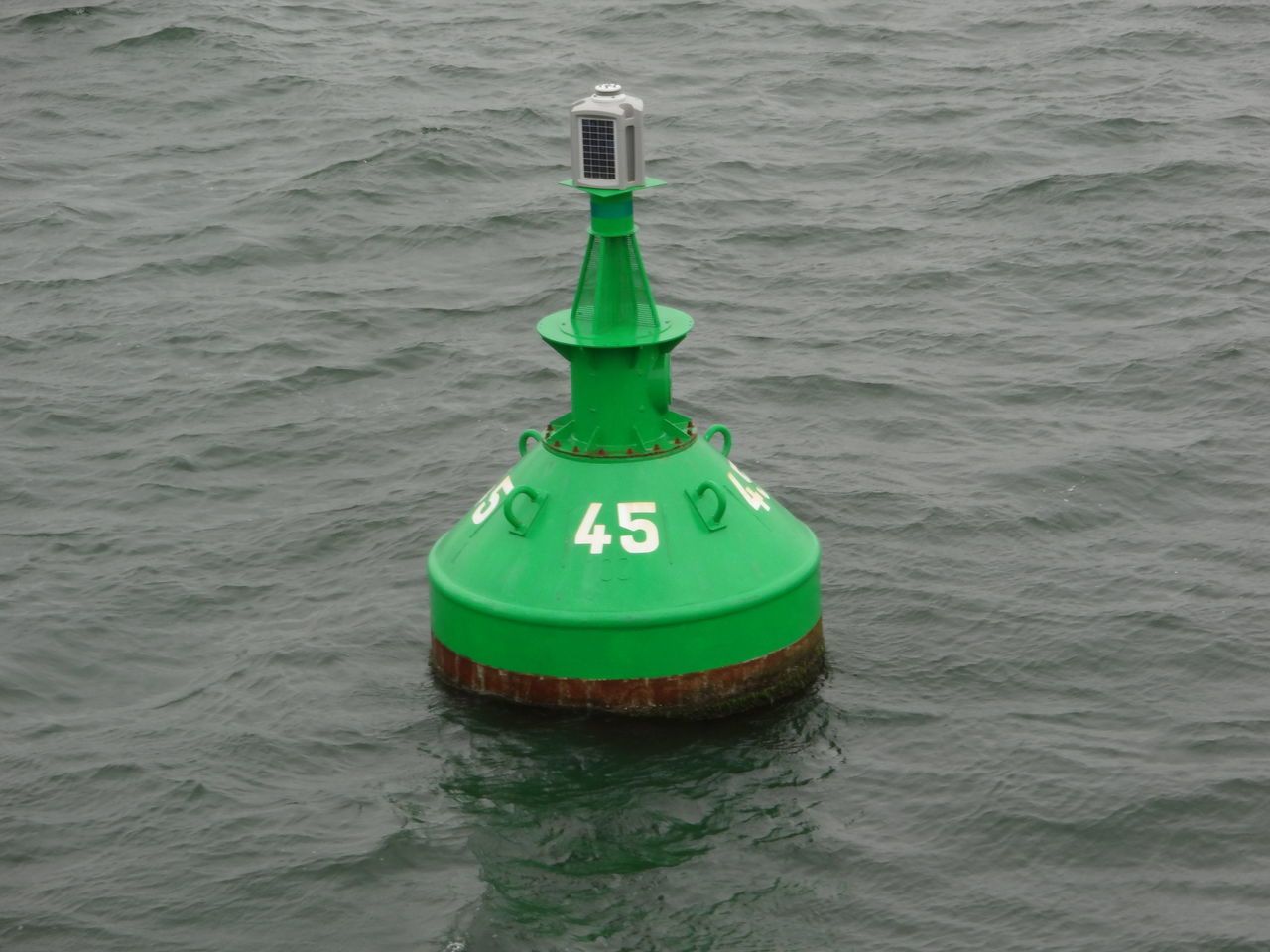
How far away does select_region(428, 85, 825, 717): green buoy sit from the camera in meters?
17.1

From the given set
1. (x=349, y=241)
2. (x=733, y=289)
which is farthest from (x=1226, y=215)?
(x=349, y=241)

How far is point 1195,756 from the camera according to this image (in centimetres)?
1727

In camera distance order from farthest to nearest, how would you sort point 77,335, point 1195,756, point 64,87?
1. point 64,87
2. point 77,335
3. point 1195,756

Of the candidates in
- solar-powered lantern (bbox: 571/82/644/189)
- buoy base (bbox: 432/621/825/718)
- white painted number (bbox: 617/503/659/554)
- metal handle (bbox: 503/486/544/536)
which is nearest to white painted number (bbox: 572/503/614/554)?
white painted number (bbox: 617/503/659/554)

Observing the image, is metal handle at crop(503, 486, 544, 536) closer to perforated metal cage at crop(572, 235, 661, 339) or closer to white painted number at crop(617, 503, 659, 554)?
white painted number at crop(617, 503, 659, 554)

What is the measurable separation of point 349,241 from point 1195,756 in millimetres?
16508

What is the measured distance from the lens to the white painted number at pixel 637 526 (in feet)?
56.4

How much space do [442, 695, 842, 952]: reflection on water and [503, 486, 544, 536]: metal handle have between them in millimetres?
1503

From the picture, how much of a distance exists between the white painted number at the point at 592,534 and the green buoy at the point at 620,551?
0.05ft

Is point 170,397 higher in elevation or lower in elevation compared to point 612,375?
lower

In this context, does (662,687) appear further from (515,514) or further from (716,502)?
(515,514)

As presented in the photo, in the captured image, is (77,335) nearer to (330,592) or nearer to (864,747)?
(330,592)

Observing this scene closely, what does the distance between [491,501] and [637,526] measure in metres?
1.49

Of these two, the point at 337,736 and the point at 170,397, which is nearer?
the point at 337,736
